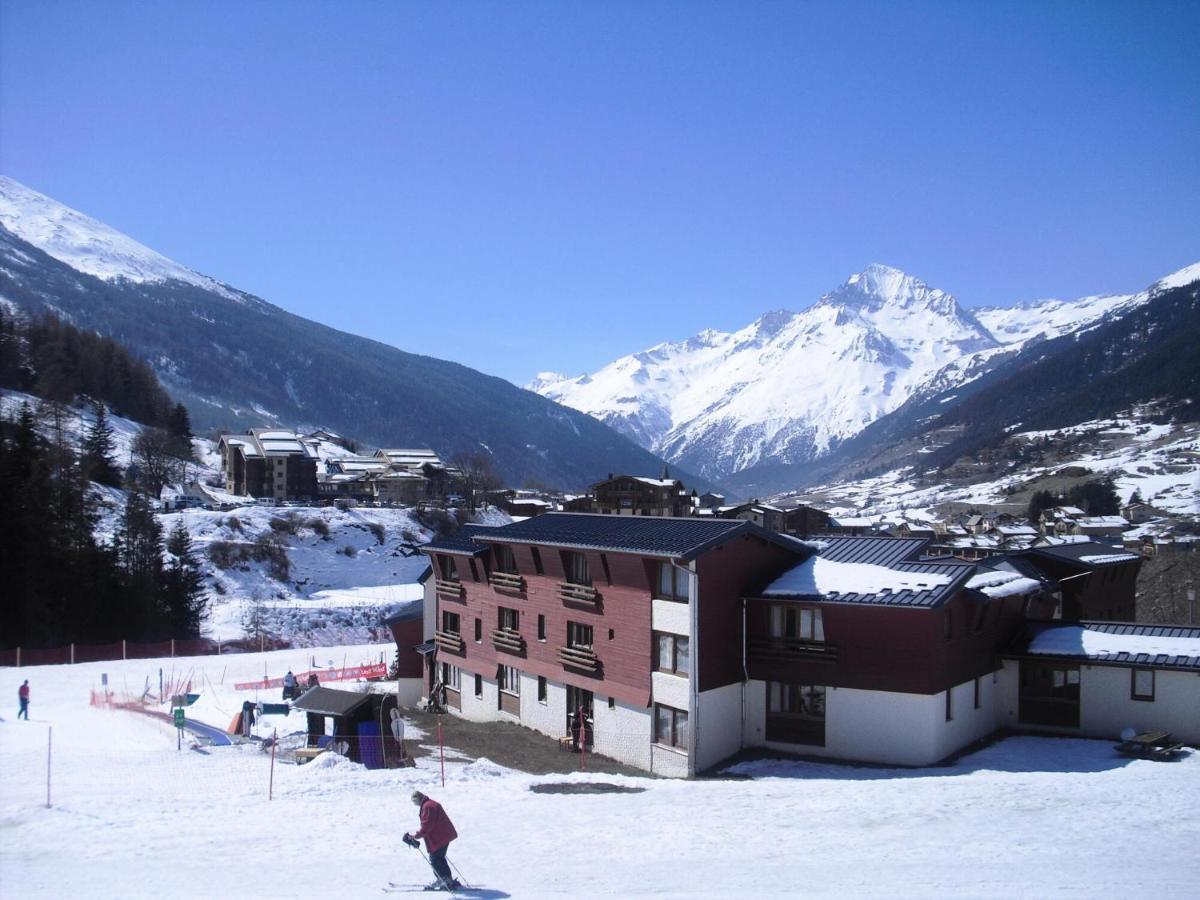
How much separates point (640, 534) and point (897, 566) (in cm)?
829

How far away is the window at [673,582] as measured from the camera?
27625 mm

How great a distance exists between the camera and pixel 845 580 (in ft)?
91.0

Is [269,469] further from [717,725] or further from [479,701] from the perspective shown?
[717,725]

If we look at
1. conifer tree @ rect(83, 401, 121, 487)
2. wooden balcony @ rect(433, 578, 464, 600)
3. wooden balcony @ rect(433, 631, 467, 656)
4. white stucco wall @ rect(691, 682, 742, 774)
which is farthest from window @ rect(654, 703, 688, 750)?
conifer tree @ rect(83, 401, 121, 487)

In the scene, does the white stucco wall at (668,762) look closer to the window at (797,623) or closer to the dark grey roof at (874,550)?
the window at (797,623)

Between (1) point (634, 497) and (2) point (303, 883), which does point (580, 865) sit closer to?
(2) point (303, 883)

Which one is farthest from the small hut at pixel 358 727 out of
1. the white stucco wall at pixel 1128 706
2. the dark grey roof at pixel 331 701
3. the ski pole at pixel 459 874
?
the white stucco wall at pixel 1128 706

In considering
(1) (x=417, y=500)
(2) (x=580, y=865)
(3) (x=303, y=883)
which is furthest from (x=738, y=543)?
(1) (x=417, y=500)

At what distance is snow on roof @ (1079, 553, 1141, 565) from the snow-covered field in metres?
19.7

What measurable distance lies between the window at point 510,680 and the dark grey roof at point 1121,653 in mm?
17718

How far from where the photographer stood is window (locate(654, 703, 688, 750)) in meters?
26.9

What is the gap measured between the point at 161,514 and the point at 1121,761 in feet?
283

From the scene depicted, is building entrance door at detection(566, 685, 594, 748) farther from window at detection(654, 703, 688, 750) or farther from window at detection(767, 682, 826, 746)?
window at detection(767, 682, 826, 746)

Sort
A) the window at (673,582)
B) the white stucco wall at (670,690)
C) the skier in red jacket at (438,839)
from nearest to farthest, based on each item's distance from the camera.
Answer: the skier in red jacket at (438,839)
the white stucco wall at (670,690)
the window at (673,582)
